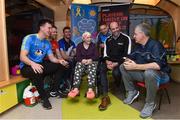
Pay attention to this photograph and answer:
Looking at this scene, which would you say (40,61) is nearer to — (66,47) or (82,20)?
(66,47)

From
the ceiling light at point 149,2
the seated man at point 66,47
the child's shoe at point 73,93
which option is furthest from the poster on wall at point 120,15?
the child's shoe at point 73,93

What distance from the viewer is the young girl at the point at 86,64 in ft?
10.7

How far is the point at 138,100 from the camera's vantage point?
3496mm

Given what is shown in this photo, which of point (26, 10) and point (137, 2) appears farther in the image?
point (137, 2)

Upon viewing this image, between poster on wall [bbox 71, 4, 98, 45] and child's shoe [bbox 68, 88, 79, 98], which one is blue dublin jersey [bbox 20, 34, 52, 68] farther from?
poster on wall [bbox 71, 4, 98, 45]

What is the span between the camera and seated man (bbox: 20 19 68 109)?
325cm

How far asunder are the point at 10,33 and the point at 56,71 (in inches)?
35.6

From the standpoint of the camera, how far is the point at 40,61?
11.4 ft

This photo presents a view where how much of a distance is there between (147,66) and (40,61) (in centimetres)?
157

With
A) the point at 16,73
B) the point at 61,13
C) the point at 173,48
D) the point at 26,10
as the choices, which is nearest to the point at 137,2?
the point at 173,48

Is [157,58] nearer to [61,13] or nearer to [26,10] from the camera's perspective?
[26,10]

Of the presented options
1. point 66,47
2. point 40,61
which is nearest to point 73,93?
point 40,61

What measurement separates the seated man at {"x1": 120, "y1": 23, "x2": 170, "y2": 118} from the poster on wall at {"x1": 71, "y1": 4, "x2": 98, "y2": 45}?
79.2 inches

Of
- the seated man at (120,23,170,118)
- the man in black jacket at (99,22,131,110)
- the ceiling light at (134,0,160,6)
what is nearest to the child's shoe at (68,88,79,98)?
the man in black jacket at (99,22,131,110)
